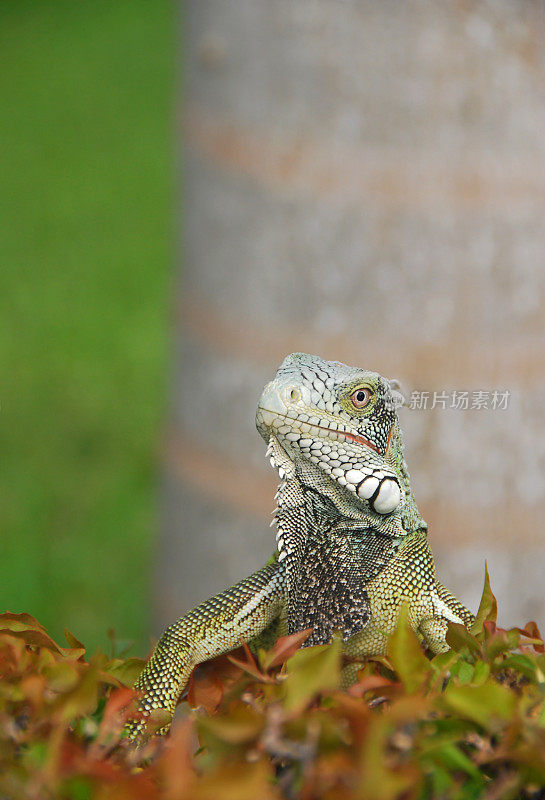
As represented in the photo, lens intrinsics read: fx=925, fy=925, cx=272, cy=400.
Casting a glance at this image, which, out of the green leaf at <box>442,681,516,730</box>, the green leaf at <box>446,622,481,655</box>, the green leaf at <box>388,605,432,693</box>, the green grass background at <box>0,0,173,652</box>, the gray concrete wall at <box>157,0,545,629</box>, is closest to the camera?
the green leaf at <box>442,681,516,730</box>

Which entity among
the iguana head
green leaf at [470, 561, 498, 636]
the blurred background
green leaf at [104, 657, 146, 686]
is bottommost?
green leaf at [104, 657, 146, 686]

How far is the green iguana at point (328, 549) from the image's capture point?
150cm

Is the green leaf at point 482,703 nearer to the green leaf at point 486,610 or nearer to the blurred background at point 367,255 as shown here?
the green leaf at point 486,610

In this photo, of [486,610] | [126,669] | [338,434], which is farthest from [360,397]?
[126,669]

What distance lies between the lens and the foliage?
944mm

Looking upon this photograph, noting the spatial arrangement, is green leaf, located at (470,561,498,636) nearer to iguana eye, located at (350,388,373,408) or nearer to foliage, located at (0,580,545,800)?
foliage, located at (0,580,545,800)

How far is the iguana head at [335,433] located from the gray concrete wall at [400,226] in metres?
1.49

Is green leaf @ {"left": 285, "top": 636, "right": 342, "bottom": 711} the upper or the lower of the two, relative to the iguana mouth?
lower

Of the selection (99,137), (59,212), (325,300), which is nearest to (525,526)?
(325,300)

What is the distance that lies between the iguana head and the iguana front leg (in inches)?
7.5

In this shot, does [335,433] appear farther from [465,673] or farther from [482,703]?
[482,703]

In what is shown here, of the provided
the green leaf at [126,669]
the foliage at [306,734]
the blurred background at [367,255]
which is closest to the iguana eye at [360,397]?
the foliage at [306,734]

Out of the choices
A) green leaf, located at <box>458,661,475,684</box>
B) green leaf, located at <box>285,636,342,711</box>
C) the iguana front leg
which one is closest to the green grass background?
the iguana front leg

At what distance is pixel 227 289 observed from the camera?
323 cm
